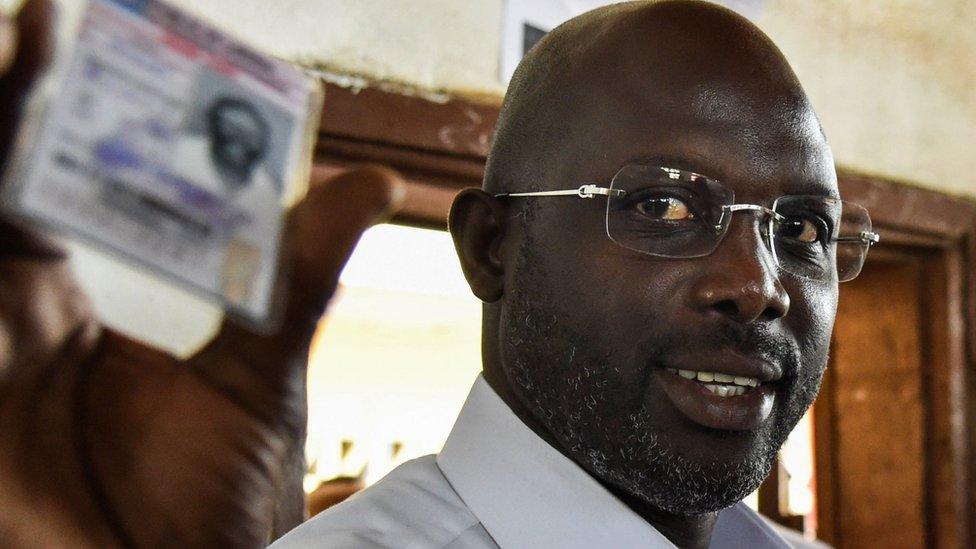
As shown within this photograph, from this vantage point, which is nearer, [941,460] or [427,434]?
[941,460]

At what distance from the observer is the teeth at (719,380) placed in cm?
65

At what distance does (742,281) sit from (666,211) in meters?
0.07

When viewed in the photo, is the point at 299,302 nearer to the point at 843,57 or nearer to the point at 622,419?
the point at 622,419

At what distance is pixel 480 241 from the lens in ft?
2.49

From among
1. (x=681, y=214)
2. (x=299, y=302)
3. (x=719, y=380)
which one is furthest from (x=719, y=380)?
(x=299, y=302)

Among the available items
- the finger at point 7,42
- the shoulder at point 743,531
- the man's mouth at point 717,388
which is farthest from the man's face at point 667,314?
the finger at point 7,42

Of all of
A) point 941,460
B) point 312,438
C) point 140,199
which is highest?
point 140,199

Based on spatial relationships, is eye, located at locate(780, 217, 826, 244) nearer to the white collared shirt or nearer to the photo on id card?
the white collared shirt

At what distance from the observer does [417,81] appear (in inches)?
50.4

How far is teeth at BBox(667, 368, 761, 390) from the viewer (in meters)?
0.65

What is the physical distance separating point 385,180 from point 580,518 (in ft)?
1.16

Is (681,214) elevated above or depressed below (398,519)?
above

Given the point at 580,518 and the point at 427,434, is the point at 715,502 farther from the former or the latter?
the point at 427,434

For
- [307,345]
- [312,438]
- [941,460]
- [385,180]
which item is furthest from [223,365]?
[312,438]
